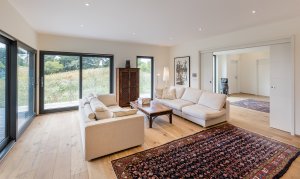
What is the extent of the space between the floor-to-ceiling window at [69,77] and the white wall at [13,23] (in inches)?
51.1

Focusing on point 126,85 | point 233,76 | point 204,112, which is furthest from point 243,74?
point 126,85

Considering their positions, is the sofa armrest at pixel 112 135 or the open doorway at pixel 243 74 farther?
the open doorway at pixel 243 74

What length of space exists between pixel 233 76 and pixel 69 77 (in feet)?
30.5

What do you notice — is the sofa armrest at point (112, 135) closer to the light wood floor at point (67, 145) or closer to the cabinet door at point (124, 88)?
the light wood floor at point (67, 145)

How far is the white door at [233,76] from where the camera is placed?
30.9 ft

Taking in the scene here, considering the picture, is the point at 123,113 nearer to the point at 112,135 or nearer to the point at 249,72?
the point at 112,135

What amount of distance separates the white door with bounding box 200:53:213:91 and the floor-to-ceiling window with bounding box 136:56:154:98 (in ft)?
7.73

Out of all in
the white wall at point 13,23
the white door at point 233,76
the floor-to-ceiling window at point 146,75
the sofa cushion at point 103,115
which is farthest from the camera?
the white door at point 233,76

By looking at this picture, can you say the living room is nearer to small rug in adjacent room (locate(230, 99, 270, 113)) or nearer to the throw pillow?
the throw pillow

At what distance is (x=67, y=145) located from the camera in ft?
9.66

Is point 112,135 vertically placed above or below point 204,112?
below

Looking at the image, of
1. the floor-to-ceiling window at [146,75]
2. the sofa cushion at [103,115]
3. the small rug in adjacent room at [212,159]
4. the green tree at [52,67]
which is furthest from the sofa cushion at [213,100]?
the green tree at [52,67]

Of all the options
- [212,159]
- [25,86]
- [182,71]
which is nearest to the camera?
[212,159]

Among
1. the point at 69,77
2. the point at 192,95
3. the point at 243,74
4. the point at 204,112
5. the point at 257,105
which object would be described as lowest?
the point at 257,105
